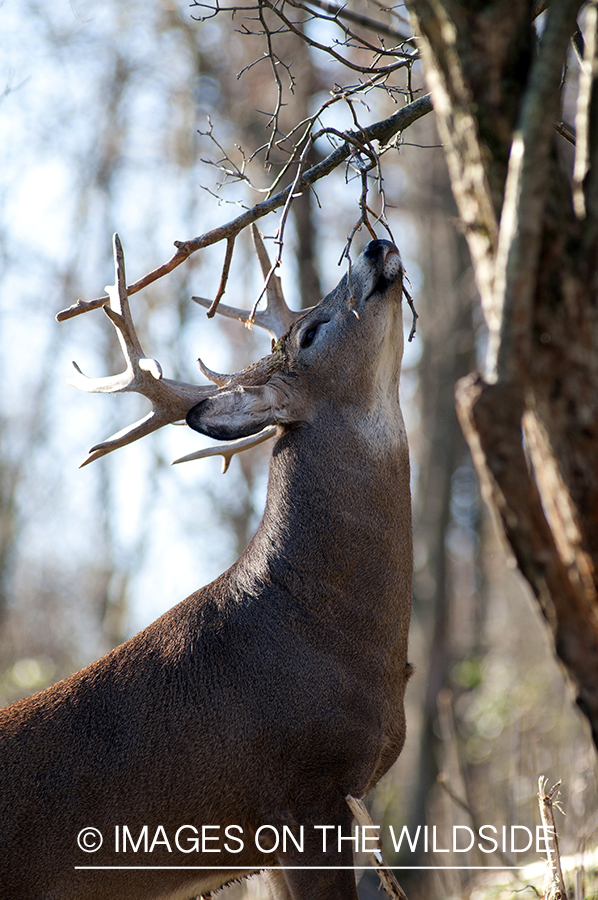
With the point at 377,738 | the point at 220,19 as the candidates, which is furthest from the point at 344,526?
the point at 220,19

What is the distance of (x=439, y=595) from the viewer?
44.1 feet

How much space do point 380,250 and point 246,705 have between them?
2.29 meters

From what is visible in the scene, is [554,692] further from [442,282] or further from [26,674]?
[26,674]

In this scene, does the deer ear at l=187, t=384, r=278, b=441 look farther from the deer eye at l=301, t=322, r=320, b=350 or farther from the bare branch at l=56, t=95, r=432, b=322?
the bare branch at l=56, t=95, r=432, b=322

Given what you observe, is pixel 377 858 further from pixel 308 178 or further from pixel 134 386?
pixel 308 178

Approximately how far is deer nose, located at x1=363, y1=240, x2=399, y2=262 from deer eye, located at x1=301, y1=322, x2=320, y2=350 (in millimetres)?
A: 450

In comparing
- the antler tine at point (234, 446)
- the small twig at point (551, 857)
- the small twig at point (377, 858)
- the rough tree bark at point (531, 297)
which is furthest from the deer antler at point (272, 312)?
the rough tree bark at point (531, 297)

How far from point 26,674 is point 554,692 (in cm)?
964

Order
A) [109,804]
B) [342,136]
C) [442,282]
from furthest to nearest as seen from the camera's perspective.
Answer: [442,282] → [109,804] → [342,136]

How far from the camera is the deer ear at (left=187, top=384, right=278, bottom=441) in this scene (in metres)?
3.96

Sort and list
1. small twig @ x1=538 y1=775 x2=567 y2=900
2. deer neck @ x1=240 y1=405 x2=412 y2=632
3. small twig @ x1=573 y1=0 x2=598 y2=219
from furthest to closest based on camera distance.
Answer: deer neck @ x1=240 y1=405 x2=412 y2=632
small twig @ x1=538 y1=775 x2=567 y2=900
small twig @ x1=573 y1=0 x2=598 y2=219

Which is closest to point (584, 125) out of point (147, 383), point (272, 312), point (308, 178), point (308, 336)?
point (308, 178)

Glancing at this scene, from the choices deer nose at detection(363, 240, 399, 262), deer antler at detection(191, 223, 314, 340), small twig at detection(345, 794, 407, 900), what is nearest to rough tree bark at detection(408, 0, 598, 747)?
small twig at detection(345, 794, 407, 900)

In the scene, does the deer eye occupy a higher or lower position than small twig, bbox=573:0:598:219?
higher
